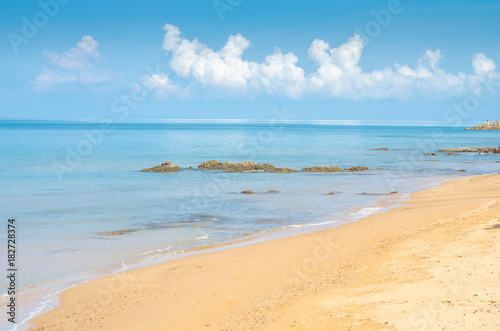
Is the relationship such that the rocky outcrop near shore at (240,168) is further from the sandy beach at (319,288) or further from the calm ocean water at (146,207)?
the sandy beach at (319,288)

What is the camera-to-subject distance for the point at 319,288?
11.8m

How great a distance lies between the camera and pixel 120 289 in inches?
527

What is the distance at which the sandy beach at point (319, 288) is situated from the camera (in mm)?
9291

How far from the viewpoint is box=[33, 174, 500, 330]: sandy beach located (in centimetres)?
929

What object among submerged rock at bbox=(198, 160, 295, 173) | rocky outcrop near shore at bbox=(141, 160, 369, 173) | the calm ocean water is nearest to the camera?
the calm ocean water

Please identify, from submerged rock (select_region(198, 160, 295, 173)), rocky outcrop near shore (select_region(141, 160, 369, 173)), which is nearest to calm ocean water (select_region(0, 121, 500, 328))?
rocky outcrop near shore (select_region(141, 160, 369, 173))

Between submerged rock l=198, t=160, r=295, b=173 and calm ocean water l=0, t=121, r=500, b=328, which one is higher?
submerged rock l=198, t=160, r=295, b=173

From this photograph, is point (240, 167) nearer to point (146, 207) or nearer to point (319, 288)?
point (146, 207)

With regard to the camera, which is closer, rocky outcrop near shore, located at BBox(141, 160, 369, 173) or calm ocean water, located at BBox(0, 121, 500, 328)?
calm ocean water, located at BBox(0, 121, 500, 328)

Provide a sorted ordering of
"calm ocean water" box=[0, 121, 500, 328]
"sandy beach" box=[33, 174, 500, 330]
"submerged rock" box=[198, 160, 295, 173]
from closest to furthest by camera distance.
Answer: "sandy beach" box=[33, 174, 500, 330] < "calm ocean water" box=[0, 121, 500, 328] < "submerged rock" box=[198, 160, 295, 173]

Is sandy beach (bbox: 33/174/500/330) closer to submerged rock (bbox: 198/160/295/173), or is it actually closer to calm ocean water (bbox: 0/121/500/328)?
calm ocean water (bbox: 0/121/500/328)

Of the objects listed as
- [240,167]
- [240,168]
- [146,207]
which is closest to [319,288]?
[146,207]

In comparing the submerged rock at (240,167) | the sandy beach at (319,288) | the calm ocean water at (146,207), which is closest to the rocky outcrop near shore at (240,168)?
the submerged rock at (240,167)

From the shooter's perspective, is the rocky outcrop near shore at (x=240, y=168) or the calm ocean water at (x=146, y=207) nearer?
the calm ocean water at (x=146, y=207)
